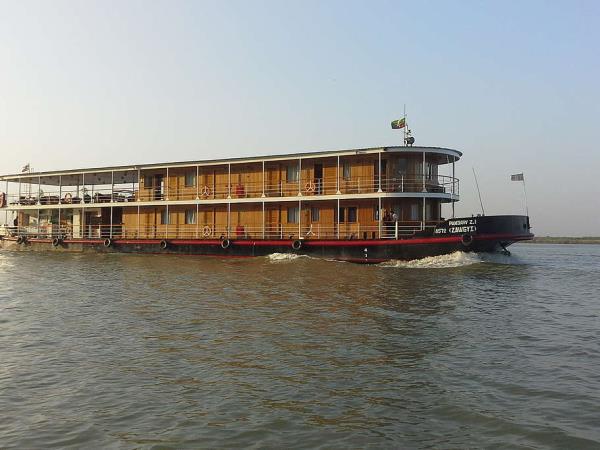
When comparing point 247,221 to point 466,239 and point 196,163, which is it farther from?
point 466,239

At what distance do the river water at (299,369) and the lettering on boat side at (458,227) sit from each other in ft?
20.7

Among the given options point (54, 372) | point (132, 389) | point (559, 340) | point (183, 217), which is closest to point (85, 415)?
point (132, 389)

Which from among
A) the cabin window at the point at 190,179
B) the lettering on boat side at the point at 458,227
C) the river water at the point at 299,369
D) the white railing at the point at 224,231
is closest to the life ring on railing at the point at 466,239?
the lettering on boat side at the point at 458,227

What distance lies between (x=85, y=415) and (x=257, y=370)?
90.3 inches

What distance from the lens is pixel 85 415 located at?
5359 millimetres

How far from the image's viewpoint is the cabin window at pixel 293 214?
2617 cm

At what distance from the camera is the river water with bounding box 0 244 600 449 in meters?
5.00

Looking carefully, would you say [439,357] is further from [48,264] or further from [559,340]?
[48,264]

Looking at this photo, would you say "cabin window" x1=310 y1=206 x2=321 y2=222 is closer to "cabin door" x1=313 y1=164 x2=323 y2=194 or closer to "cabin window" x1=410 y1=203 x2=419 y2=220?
"cabin door" x1=313 y1=164 x2=323 y2=194

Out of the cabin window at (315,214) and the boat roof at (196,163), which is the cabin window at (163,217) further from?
the cabin window at (315,214)

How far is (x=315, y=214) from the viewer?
2555cm

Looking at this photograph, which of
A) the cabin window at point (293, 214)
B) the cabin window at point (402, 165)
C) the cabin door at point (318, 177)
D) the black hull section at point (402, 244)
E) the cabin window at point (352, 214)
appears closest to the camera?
the black hull section at point (402, 244)

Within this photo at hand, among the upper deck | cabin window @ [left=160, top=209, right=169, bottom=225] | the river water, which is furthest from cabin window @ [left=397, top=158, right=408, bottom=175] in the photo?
cabin window @ [left=160, top=209, right=169, bottom=225]

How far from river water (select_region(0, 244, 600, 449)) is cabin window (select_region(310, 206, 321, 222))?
11118 millimetres
